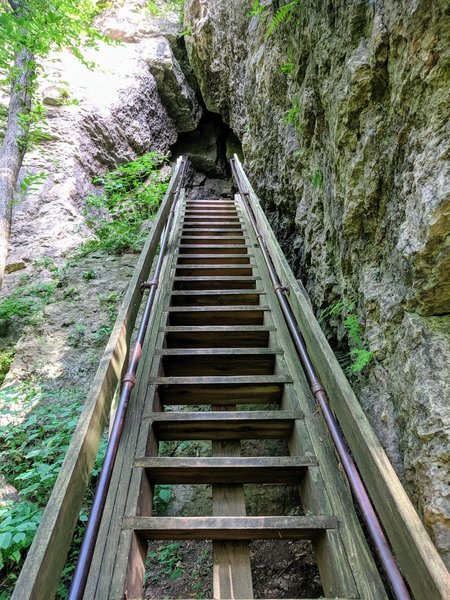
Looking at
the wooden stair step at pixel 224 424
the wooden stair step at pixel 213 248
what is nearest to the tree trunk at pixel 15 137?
the wooden stair step at pixel 213 248

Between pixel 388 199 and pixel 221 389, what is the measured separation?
1.85m

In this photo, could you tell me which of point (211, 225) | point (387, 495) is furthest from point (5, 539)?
point (211, 225)

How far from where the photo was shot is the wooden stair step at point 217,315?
363 centimetres

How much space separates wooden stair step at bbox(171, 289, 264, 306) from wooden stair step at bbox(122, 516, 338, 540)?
97.0 inches

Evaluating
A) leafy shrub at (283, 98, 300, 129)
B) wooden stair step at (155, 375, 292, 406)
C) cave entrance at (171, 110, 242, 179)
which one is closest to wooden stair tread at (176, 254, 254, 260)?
Result: leafy shrub at (283, 98, 300, 129)

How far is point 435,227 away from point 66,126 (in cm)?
878

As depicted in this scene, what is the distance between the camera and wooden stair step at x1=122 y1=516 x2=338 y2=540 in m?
1.75

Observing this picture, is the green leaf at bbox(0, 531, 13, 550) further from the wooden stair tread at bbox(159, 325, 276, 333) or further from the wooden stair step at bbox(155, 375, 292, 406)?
the wooden stair tread at bbox(159, 325, 276, 333)

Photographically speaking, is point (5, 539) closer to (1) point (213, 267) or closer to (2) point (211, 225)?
(1) point (213, 267)

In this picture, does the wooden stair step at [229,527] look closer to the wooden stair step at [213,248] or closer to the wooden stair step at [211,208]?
the wooden stair step at [213,248]

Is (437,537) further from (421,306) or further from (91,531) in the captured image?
(91,531)

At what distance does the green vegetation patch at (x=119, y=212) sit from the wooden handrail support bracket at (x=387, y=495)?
204 inches

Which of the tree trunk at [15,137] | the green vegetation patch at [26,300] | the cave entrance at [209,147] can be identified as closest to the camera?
→ the green vegetation patch at [26,300]

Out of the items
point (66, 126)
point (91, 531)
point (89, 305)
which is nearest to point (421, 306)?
point (91, 531)
